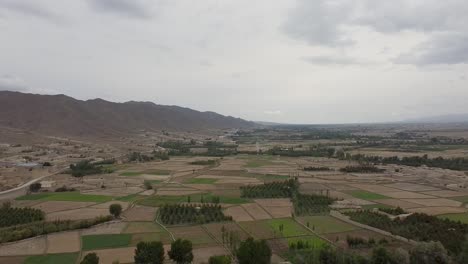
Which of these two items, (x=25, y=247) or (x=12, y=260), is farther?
(x=25, y=247)

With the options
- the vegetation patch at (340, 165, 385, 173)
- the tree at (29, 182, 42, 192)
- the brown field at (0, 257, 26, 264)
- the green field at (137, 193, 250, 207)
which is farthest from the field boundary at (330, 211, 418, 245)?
the tree at (29, 182, 42, 192)

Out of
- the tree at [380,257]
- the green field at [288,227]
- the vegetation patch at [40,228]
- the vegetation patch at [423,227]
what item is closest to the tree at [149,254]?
the green field at [288,227]

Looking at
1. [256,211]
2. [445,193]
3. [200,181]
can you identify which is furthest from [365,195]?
[200,181]

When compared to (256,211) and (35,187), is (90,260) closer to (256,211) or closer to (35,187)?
(256,211)

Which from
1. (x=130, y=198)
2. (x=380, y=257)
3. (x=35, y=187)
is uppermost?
(x=380, y=257)

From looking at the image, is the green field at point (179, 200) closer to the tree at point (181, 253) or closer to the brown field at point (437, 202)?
the tree at point (181, 253)

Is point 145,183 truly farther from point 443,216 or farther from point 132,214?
point 443,216

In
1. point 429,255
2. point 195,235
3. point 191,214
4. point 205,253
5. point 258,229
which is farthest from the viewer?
point 191,214
